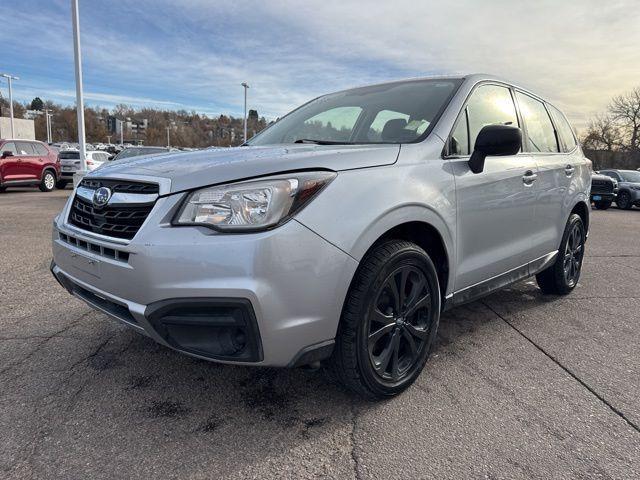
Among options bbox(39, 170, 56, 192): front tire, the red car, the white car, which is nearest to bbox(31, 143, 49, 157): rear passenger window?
the red car

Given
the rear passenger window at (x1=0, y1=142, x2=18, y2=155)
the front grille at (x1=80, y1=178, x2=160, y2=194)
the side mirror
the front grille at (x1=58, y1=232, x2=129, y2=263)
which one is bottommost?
the front grille at (x1=58, y1=232, x2=129, y2=263)

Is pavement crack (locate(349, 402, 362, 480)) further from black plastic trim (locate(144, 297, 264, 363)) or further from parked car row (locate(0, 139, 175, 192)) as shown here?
parked car row (locate(0, 139, 175, 192))

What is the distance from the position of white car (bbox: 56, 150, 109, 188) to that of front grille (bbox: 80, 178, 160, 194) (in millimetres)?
16758

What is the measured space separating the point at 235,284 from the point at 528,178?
2526 millimetres

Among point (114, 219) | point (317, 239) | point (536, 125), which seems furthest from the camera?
point (536, 125)

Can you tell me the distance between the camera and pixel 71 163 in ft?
61.8

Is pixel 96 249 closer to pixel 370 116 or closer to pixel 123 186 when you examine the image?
pixel 123 186

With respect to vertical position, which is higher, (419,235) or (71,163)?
(419,235)

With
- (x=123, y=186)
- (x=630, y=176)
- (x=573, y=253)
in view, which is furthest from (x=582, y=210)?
(x=630, y=176)

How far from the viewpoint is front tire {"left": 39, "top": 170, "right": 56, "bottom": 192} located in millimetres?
16391

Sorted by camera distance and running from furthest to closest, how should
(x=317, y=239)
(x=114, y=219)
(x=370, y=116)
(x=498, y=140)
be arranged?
(x=370, y=116) → (x=498, y=140) → (x=114, y=219) → (x=317, y=239)

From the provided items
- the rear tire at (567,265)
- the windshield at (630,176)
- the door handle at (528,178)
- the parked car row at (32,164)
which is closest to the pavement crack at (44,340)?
the door handle at (528,178)

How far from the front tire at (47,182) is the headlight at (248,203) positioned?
16.9 metres

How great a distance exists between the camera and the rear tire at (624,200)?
19.9 metres
